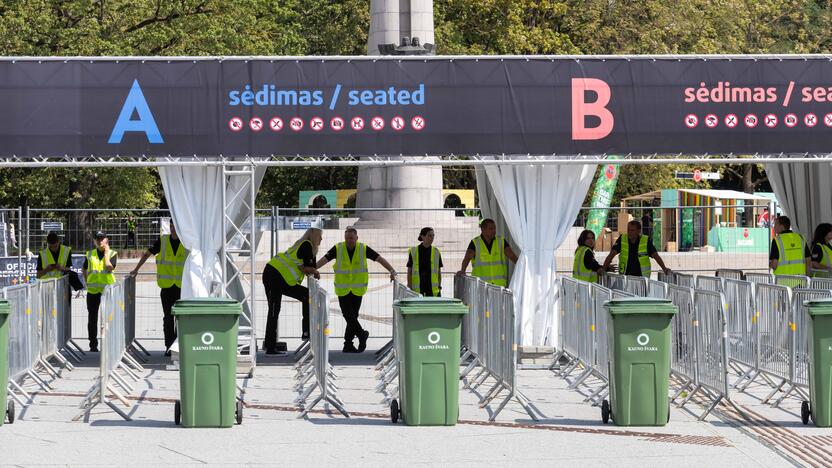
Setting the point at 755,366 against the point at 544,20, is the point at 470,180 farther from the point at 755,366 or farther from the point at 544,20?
the point at 755,366

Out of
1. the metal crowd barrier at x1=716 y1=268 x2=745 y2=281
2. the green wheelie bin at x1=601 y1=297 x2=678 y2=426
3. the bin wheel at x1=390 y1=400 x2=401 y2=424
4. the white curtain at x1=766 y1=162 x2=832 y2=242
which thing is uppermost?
the white curtain at x1=766 y1=162 x2=832 y2=242

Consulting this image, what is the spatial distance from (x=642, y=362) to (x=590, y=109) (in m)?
5.20

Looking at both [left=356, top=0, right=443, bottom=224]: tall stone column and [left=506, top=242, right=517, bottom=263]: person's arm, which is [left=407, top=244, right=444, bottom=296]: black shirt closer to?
[left=506, top=242, right=517, bottom=263]: person's arm

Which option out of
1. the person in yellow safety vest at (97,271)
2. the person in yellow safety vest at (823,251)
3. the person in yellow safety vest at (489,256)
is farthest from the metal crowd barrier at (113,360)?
the person in yellow safety vest at (823,251)

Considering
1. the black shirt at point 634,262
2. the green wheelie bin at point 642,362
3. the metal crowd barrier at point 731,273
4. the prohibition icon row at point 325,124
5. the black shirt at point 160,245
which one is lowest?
the green wheelie bin at point 642,362

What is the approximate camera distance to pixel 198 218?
16.5 m

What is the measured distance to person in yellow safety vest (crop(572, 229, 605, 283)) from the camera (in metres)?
17.2

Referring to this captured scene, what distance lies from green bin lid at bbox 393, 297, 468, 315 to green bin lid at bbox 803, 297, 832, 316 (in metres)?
2.91

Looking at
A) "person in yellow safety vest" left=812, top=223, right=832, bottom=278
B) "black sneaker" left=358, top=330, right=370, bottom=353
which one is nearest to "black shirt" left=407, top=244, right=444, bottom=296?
"black sneaker" left=358, top=330, right=370, bottom=353

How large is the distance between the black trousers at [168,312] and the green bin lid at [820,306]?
8.36 metres

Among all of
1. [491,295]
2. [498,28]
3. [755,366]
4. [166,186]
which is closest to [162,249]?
[166,186]

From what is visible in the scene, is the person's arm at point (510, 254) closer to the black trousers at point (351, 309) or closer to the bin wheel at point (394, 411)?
the black trousers at point (351, 309)

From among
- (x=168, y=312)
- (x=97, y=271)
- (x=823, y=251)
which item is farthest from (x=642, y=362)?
(x=97, y=271)

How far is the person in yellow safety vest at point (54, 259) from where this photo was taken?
17906mm
